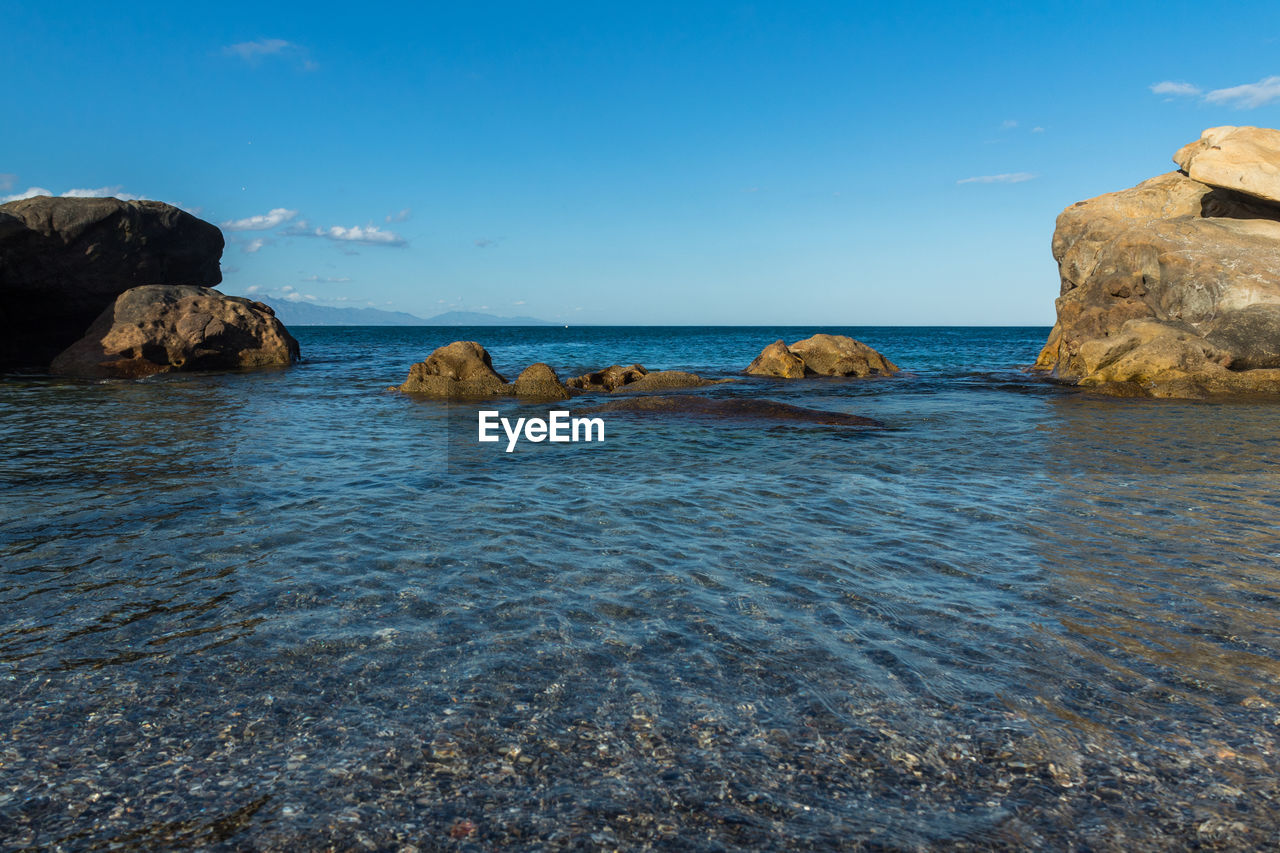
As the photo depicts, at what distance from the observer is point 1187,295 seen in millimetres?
24328

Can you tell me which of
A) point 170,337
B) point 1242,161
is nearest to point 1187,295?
point 1242,161

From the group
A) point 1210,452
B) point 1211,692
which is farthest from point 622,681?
point 1210,452

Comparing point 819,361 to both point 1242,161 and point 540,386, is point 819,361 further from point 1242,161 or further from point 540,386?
point 1242,161

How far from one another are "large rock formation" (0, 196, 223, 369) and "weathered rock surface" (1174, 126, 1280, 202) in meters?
44.8

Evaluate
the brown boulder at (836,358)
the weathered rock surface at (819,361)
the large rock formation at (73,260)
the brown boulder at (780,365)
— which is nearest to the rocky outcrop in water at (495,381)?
the brown boulder at (780,365)

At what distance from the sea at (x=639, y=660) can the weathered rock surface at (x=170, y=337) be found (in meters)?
22.1

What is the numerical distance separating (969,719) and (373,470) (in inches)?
382

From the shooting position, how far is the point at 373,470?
1151 cm

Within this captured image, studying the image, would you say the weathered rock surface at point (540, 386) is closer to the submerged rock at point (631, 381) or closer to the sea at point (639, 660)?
the submerged rock at point (631, 381)

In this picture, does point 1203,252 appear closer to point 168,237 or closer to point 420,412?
point 420,412

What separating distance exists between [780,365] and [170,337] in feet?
88.5

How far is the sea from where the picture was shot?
11.2ft

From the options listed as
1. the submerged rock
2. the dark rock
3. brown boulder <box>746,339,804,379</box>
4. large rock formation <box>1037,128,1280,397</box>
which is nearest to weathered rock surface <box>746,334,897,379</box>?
brown boulder <box>746,339,804,379</box>

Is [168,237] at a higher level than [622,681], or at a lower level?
higher
